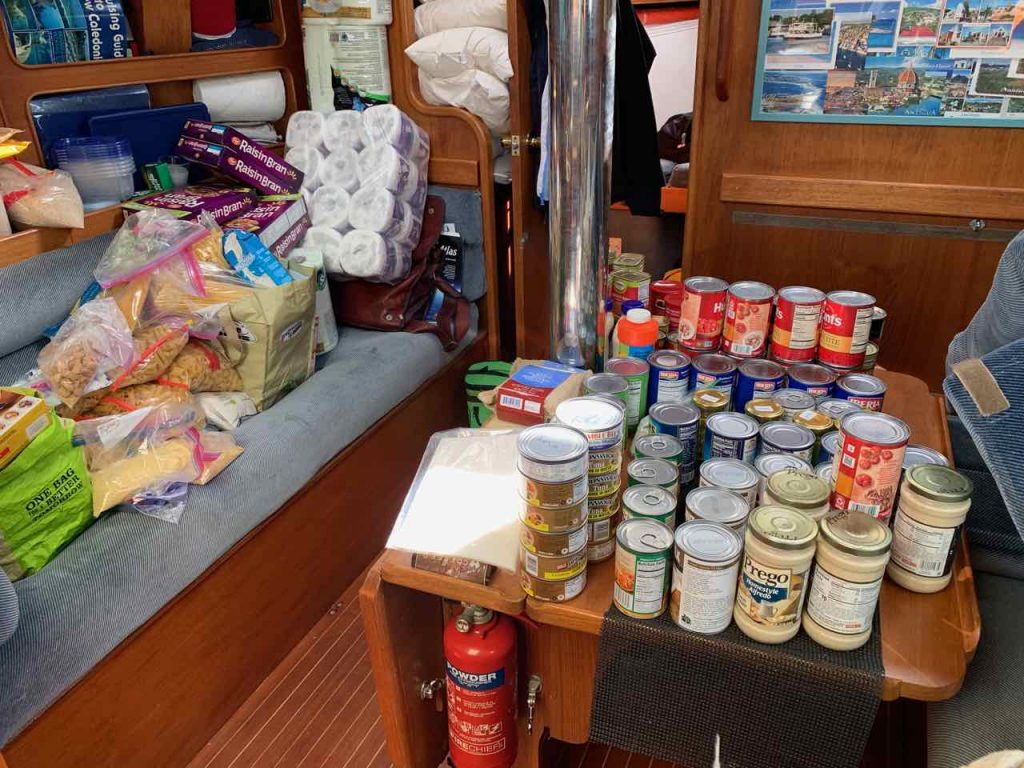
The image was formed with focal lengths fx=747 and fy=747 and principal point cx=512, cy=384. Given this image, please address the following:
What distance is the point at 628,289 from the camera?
1687 millimetres

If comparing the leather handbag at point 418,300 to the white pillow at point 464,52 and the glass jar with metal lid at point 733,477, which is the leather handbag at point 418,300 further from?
the glass jar with metal lid at point 733,477

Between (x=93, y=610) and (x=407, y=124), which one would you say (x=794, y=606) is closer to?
(x=93, y=610)

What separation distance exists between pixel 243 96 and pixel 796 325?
1865mm

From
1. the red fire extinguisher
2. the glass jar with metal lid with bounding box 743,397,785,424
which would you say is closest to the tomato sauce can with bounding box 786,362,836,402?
the glass jar with metal lid with bounding box 743,397,785,424

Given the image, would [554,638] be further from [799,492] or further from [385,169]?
[385,169]

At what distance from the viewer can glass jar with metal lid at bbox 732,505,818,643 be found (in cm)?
86

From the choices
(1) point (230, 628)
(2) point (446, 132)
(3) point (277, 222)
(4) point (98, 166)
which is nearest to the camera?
(1) point (230, 628)

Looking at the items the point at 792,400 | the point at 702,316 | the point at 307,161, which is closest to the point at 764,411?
the point at 792,400

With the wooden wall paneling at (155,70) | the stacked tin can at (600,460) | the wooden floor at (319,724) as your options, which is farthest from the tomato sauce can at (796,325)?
the wooden wall paneling at (155,70)

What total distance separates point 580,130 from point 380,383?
94 cm

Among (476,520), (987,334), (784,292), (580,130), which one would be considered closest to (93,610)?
(476,520)

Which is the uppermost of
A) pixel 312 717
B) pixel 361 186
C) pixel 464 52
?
pixel 464 52

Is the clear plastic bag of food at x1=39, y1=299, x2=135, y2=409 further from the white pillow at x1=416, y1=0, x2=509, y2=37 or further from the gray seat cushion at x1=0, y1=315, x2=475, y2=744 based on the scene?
the white pillow at x1=416, y1=0, x2=509, y2=37

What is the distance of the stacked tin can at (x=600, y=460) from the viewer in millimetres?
1023
